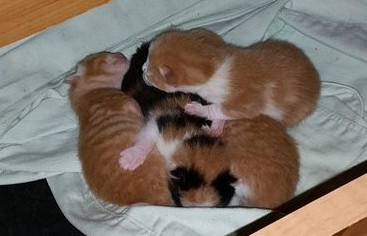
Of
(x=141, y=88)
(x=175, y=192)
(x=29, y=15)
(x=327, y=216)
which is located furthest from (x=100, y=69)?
(x=327, y=216)

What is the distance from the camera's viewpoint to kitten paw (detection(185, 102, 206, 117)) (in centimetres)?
140

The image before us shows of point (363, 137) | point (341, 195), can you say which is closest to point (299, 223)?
point (341, 195)

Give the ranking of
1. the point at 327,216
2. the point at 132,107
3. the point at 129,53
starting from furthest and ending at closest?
the point at 129,53
the point at 132,107
the point at 327,216

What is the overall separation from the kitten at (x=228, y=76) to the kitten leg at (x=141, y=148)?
90 mm

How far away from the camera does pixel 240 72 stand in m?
1.36

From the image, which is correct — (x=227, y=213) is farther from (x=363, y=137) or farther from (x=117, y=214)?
(x=363, y=137)

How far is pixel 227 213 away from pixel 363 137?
0.43 m

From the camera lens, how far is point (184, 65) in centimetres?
132

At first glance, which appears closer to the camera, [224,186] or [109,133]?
[224,186]

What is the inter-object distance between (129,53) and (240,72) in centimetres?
40

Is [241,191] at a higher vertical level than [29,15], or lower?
lower

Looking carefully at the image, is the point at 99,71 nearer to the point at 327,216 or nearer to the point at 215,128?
the point at 215,128

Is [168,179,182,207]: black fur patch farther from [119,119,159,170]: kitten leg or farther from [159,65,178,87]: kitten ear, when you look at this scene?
[159,65,178,87]: kitten ear

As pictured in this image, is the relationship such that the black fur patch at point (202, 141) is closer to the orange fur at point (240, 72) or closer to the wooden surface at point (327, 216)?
the orange fur at point (240, 72)
